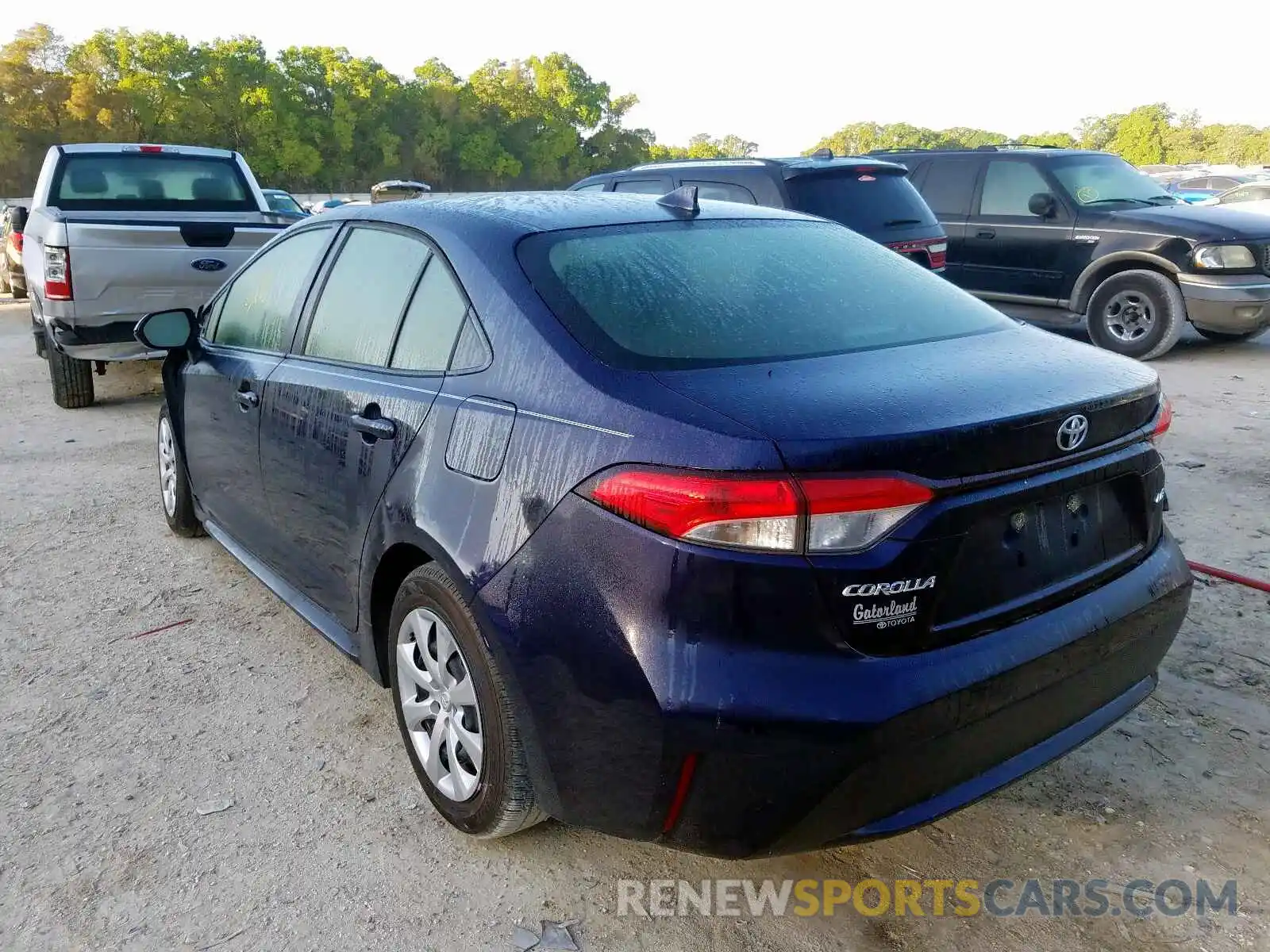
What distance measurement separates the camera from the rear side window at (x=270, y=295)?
3.52m

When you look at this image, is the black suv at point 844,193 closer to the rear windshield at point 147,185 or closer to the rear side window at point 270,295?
the rear windshield at point 147,185

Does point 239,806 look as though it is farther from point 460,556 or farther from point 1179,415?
point 1179,415

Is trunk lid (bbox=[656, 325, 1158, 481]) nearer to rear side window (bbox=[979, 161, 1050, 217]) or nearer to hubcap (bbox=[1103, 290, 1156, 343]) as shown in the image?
hubcap (bbox=[1103, 290, 1156, 343])

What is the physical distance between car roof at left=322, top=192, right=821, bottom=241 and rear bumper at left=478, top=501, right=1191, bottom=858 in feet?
3.40

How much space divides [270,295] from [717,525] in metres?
2.50

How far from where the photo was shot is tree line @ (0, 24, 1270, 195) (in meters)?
58.0

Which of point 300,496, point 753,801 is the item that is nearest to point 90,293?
point 300,496

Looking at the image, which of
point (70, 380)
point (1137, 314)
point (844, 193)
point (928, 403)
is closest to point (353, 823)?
point (928, 403)

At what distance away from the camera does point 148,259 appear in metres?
7.06

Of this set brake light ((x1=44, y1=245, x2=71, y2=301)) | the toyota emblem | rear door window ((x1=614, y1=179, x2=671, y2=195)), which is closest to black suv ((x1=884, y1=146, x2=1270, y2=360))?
rear door window ((x1=614, y1=179, x2=671, y2=195))

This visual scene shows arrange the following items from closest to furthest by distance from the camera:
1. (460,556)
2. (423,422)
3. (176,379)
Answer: (460,556), (423,422), (176,379)

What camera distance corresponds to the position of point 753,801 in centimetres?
199

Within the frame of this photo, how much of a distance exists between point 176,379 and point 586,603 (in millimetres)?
3155

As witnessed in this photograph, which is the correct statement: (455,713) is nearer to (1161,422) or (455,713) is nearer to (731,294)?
(731,294)
